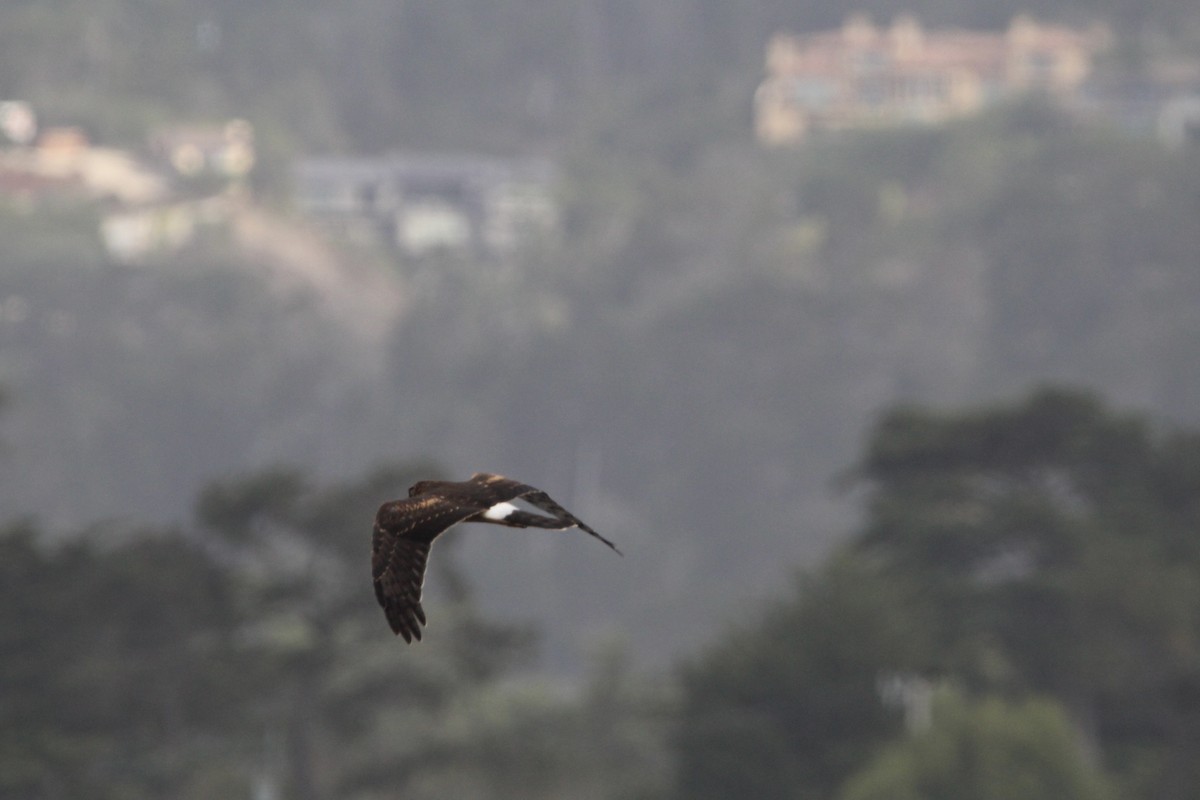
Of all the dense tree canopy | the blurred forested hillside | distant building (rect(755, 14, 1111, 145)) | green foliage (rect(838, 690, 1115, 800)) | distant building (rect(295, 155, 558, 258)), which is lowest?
green foliage (rect(838, 690, 1115, 800))

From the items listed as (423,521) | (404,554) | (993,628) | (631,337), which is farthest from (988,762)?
(631,337)

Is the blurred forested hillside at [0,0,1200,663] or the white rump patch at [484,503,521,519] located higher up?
the blurred forested hillside at [0,0,1200,663]

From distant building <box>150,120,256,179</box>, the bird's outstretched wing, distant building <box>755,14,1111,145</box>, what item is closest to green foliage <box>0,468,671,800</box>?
the bird's outstretched wing

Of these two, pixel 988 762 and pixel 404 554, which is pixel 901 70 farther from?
pixel 404 554

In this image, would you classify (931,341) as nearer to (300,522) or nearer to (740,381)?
(740,381)

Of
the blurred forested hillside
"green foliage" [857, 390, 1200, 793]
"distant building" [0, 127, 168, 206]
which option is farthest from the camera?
"distant building" [0, 127, 168, 206]

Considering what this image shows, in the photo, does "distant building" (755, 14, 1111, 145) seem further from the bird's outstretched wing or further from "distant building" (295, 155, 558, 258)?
the bird's outstretched wing

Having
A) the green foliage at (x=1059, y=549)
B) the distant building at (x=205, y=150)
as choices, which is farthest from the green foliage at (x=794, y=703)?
the distant building at (x=205, y=150)
